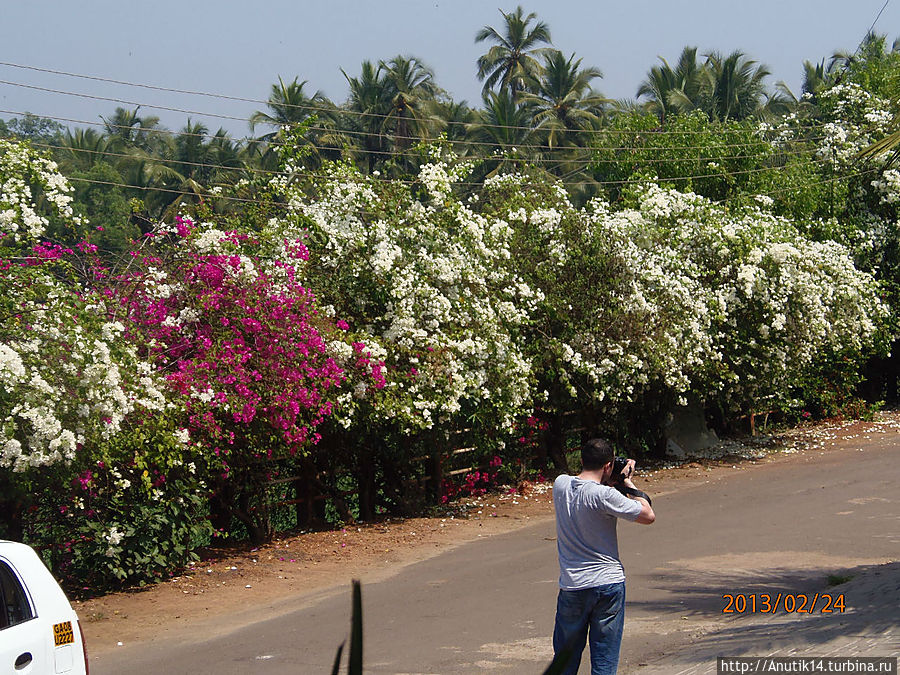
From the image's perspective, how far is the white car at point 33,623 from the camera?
4863 millimetres

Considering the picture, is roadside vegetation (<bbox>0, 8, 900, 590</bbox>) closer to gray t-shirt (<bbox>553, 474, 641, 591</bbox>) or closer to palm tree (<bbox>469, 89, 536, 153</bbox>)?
gray t-shirt (<bbox>553, 474, 641, 591</bbox>)

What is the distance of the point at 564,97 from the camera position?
46.1 meters

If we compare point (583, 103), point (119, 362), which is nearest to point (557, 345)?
point (119, 362)

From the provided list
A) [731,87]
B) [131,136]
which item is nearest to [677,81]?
[731,87]

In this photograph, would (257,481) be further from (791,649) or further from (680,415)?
(680,415)

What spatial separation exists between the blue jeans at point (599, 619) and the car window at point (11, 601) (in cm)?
284

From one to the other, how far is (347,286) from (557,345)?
4.01m

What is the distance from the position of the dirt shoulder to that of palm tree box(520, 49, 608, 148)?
97.4 feet

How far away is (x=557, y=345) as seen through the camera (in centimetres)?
1577

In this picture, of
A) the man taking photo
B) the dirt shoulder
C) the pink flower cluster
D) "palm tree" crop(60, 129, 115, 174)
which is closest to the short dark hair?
the man taking photo

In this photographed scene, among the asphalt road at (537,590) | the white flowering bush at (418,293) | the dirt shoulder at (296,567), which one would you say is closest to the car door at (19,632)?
the asphalt road at (537,590)
